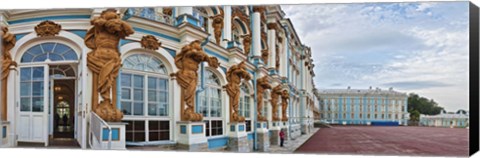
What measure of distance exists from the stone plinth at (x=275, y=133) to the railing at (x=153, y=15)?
220 centimetres

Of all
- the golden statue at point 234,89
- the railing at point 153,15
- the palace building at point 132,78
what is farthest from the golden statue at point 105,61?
the golden statue at point 234,89

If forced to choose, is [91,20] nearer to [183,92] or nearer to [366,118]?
[183,92]

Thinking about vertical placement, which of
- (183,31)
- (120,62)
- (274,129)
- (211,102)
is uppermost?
(183,31)

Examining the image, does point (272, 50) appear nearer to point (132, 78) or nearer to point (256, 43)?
point (256, 43)

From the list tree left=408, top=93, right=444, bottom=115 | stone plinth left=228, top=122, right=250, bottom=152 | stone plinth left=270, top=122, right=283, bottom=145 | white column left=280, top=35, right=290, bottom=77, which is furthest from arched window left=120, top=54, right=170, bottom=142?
tree left=408, top=93, right=444, bottom=115

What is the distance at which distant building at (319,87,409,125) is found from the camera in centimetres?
582

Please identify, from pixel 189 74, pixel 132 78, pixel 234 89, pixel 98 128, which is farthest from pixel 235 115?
pixel 98 128

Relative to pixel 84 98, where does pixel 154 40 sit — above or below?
above

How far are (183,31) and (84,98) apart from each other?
158 centimetres

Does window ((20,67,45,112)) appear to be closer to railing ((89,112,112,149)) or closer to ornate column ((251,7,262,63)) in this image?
railing ((89,112,112,149))

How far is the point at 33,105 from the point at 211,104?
2.46 metres

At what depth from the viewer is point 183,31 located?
6.12 metres

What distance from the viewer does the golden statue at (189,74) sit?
6117 mm

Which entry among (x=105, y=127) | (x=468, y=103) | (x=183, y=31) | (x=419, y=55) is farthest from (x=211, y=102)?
(x=468, y=103)
